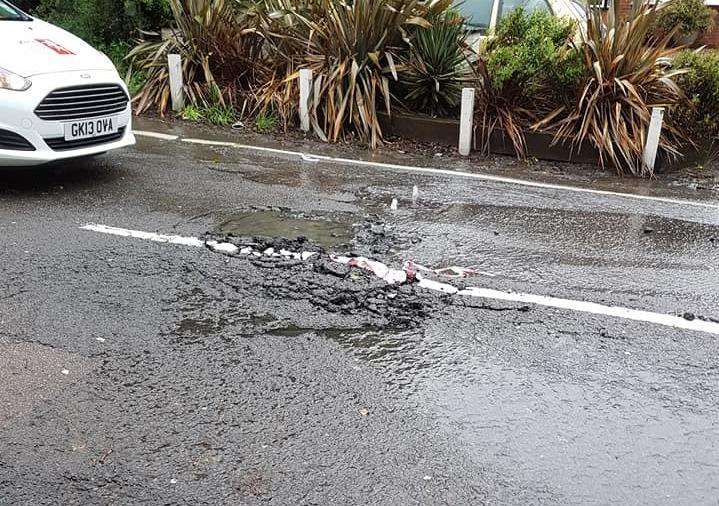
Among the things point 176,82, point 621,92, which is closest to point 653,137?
point 621,92

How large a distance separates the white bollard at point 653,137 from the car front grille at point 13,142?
6.41 metres

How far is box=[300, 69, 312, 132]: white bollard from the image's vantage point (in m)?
9.17

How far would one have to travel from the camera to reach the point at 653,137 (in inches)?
317

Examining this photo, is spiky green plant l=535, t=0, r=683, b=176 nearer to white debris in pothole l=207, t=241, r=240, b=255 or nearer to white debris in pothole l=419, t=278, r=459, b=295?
white debris in pothole l=419, t=278, r=459, b=295

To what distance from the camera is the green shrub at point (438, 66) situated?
29.6ft

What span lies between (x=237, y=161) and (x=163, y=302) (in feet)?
12.6

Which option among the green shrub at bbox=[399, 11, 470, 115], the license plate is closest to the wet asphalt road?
the license plate

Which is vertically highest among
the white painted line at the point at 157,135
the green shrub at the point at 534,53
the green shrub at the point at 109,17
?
the green shrub at the point at 109,17

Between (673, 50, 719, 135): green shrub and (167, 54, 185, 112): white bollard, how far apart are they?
6.56 meters

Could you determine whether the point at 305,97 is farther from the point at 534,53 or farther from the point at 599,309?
the point at 599,309

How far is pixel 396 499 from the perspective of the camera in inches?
104

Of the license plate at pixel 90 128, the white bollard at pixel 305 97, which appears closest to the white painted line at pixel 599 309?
the license plate at pixel 90 128

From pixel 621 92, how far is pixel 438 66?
2290mm

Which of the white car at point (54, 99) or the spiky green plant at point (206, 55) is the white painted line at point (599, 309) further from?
the spiky green plant at point (206, 55)
